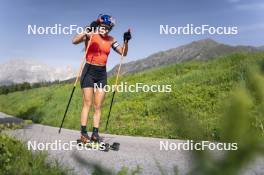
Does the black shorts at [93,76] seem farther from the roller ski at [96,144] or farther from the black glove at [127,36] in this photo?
the black glove at [127,36]

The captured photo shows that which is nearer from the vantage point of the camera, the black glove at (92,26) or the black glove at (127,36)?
the black glove at (92,26)

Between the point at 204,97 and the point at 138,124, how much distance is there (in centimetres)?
247

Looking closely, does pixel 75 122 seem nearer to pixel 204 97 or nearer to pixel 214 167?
pixel 204 97

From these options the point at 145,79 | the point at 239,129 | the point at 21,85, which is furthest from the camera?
the point at 21,85

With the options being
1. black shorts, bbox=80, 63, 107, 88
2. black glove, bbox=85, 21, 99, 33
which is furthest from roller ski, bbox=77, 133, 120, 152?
black glove, bbox=85, 21, 99, 33

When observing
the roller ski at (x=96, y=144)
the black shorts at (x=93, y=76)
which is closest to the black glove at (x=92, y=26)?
the black shorts at (x=93, y=76)

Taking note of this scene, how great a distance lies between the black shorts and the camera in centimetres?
843

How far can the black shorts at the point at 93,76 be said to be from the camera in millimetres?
8430

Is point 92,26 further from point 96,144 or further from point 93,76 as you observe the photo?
point 96,144

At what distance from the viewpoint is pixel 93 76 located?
8477 mm

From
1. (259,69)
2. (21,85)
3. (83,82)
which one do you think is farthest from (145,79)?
(21,85)

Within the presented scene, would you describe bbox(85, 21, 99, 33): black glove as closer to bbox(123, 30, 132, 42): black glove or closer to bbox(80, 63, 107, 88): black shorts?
bbox(80, 63, 107, 88): black shorts

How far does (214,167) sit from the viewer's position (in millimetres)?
434

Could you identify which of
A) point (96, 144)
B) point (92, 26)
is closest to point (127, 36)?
point (92, 26)
